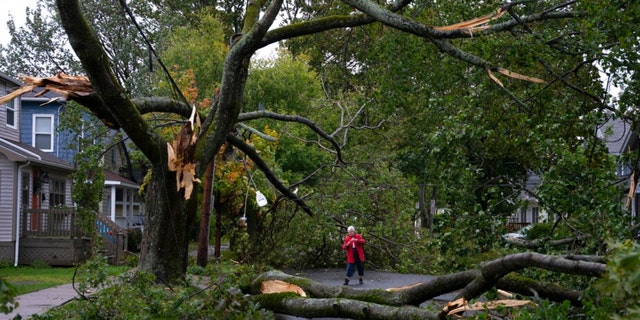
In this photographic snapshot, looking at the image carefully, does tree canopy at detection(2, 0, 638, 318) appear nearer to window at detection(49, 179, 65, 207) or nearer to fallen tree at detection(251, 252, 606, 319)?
fallen tree at detection(251, 252, 606, 319)

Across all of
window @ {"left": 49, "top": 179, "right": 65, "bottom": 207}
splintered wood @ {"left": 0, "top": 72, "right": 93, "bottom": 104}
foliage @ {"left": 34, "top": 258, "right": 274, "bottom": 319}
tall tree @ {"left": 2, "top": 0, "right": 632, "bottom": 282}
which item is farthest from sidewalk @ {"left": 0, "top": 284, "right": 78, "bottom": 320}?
window @ {"left": 49, "top": 179, "right": 65, "bottom": 207}

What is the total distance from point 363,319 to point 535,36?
441 centimetres

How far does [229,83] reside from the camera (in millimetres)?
12188

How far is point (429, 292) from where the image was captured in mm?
8422

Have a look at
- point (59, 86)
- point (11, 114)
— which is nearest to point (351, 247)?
point (59, 86)

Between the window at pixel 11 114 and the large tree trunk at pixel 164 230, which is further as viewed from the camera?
the window at pixel 11 114

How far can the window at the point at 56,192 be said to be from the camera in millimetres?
28828

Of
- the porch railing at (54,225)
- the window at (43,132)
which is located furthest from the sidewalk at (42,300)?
the window at (43,132)

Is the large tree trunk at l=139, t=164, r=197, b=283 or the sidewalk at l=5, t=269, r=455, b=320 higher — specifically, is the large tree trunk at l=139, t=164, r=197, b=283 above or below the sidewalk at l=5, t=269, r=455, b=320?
above

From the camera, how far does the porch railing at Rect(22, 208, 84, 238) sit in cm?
2497

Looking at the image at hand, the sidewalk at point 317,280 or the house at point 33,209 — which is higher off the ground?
the house at point 33,209

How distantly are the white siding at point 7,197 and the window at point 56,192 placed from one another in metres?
3.83

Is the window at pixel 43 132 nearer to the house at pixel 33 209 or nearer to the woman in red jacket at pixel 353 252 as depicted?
the house at pixel 33 209

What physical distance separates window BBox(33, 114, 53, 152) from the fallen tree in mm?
22196
